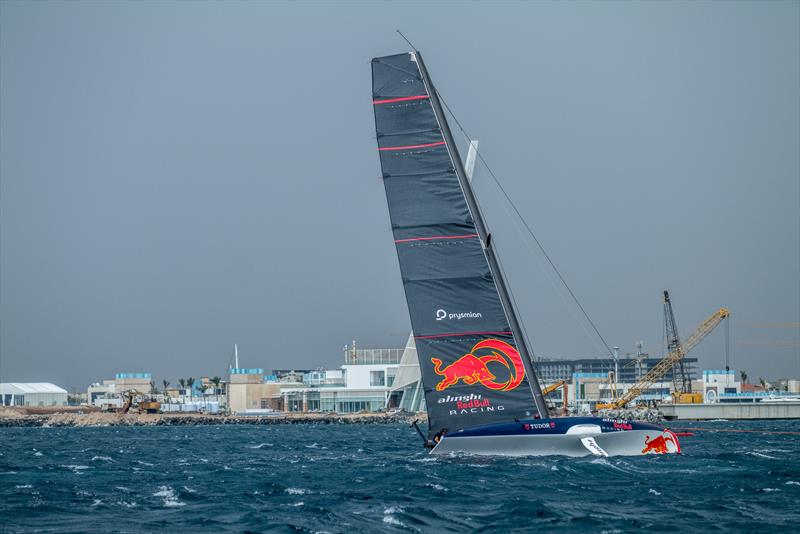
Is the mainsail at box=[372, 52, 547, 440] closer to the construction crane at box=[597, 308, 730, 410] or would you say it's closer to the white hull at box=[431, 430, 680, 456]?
the white hull at box=[431, 430, 680, 456]

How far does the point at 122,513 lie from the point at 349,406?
428ft

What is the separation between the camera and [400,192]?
1308 inches

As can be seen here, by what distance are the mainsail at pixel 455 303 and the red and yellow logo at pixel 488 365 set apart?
3 cm

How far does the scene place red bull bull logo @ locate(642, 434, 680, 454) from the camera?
3272 centimetres

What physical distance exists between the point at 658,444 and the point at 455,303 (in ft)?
23.5

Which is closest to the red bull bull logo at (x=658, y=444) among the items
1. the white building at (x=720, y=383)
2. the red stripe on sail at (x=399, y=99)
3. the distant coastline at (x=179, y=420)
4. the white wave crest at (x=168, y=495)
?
the red stripe on sail at (x=399, y=99)

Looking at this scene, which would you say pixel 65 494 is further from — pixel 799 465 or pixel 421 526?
pixel 799 465

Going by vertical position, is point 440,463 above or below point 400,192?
below

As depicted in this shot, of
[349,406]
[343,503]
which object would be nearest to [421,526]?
[343,503]

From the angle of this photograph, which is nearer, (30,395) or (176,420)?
(176,420)

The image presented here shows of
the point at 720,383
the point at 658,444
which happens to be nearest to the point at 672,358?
the point at 720,383

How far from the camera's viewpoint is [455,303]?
108ft

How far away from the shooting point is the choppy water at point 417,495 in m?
21.1

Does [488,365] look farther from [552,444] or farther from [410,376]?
[410,376]
